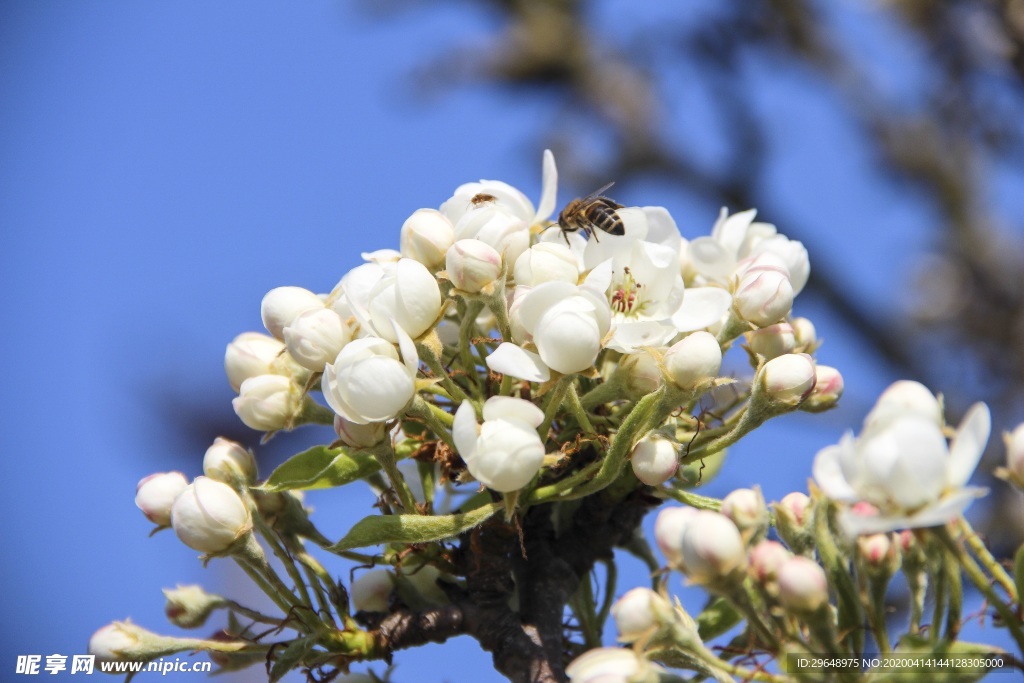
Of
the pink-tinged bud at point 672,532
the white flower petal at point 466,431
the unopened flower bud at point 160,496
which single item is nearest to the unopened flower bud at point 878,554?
the pink-tinged bud at point 672,532

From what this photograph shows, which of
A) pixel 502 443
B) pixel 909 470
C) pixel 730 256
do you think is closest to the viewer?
pixel 909 470

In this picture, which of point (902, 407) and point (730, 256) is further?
point (730, 256)

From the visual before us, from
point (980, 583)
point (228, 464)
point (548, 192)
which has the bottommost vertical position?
point (980, 583)

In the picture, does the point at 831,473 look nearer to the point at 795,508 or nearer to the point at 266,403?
the point at 795,508

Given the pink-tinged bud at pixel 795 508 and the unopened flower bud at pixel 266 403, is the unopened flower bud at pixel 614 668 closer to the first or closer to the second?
the pink-tinged bud at pixel 795 508

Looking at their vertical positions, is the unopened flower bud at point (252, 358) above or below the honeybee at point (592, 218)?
below

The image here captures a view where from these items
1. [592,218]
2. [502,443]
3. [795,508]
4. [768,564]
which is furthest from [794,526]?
[592,218]

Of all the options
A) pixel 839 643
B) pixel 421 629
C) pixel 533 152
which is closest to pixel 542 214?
pixel 421 629
